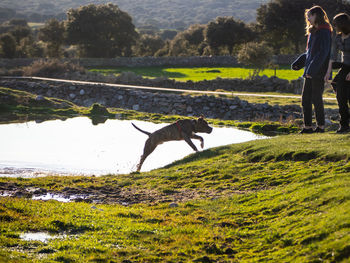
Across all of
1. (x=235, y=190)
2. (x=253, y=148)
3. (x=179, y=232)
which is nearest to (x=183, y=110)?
(x=253, y=148)

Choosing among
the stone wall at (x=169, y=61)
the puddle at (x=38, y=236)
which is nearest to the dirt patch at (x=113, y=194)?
the puddle at (x=38, y=236)

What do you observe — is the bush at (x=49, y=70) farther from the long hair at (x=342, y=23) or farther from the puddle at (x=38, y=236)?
the puddle at (x=38, y=236)

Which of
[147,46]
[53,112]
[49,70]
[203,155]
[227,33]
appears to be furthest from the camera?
[147,46]

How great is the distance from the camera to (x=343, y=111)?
14.3 metres

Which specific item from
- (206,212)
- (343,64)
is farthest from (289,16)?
(206,212)

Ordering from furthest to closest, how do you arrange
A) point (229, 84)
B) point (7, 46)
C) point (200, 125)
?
point (7, 46) < point (229, 84) < point (200, 125)

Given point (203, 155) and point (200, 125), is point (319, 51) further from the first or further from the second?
point (200, 125)

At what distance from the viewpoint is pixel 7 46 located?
7850 cm

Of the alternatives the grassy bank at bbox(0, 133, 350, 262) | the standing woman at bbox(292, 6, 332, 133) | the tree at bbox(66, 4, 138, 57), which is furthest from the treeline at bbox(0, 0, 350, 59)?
the grassy bank at bbox(0, 133, 350, 262)

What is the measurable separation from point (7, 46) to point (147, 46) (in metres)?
31.7

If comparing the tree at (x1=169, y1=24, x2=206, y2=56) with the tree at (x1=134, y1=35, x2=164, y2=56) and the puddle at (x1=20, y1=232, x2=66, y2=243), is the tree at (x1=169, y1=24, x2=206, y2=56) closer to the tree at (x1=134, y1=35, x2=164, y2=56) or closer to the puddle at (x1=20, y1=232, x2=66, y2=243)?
the tree at (x1=134, y1=35, x2=164, y2=56)

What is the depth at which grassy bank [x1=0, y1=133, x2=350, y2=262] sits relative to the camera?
25.0 feet

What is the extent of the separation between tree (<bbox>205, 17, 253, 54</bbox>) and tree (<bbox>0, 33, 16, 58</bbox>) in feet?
117

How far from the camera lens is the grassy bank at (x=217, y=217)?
25.0 ft
